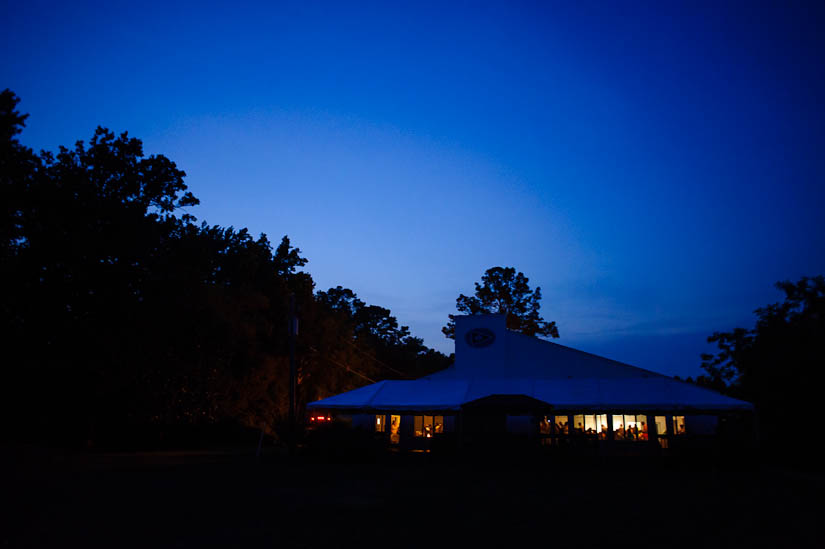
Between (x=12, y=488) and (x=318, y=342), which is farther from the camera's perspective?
(x=318, y=342)

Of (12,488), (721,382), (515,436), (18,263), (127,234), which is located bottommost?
(12,488)

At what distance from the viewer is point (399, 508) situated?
38.6 feet

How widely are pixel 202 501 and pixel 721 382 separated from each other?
109 ft

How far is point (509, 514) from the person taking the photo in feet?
36.4

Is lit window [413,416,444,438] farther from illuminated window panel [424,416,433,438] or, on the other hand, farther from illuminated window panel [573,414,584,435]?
illuminated window panel [573,414,584,435]

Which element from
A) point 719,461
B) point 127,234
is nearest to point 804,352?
point 719,461

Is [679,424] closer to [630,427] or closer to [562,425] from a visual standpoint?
[630,427]

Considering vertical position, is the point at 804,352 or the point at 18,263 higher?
the point at 18,263

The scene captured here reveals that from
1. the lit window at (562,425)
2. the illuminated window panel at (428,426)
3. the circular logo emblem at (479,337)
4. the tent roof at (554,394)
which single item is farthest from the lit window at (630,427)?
the illuminated window panel at (428,426)

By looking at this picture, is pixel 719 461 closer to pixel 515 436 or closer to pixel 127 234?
pixel 515 436

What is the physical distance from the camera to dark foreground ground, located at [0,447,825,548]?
8734 mm

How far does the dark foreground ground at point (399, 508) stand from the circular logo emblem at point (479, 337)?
474 inches

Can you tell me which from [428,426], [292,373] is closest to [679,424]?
[428,426]

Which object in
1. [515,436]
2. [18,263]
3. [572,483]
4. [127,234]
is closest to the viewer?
[572,483]
